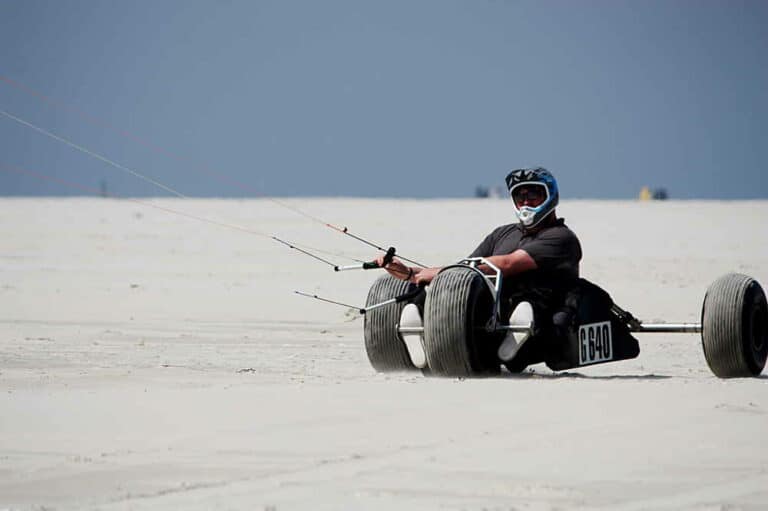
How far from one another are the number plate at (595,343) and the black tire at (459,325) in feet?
2.43

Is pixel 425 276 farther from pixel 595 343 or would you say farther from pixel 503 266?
pixel 595 343

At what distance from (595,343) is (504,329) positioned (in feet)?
3.26

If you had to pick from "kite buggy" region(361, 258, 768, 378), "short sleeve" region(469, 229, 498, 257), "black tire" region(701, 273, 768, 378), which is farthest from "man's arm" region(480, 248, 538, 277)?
"black tire" region(701, 273, 768, 378)

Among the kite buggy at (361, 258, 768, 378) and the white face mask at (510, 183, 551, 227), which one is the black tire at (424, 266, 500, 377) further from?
the white face mask at (510, 183, 551, 227)

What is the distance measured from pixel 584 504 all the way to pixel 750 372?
19.0ft

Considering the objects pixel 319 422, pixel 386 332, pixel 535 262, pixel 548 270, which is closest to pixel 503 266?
pixel 535 262

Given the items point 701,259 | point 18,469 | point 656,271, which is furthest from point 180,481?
point 701,259

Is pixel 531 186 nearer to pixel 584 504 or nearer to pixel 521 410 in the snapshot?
pixel 521 410

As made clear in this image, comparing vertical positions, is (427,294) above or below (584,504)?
above

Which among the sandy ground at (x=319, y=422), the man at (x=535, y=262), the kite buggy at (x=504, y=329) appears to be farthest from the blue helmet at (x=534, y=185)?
the sandy ground at (x=319, y=422)

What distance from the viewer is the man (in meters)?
12.0

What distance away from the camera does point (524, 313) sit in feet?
38.6

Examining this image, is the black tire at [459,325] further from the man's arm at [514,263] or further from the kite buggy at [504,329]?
the man's arm at [514,263]

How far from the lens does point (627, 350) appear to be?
41.7 feet
